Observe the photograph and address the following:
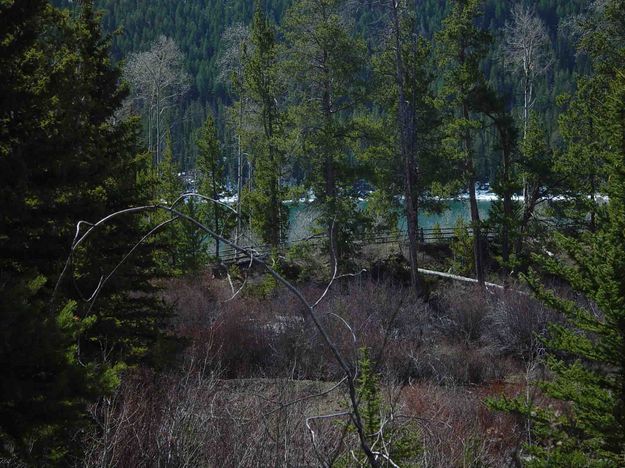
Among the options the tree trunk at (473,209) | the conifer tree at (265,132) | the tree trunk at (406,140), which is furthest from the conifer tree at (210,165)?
the tree trunk at (406,140)

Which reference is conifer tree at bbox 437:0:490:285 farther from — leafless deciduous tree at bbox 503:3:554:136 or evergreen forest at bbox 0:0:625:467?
leafless deciduous tree at bbox 503:3:554:136

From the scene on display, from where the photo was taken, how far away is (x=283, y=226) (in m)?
30.5

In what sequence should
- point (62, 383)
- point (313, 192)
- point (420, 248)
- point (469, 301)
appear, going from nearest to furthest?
point (62, 383)
point (469, 301)
point (313, 192)
point (420, 248)

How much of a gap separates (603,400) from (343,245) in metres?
18.8

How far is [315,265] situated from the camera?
25.0 m

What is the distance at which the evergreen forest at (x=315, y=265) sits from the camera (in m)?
4.16

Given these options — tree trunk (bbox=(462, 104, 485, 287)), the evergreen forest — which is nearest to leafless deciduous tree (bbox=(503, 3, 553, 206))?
the evergreen forest

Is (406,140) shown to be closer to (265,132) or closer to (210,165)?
(265,132)

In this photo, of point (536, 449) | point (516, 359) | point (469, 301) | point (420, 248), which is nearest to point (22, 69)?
point (536, 449)

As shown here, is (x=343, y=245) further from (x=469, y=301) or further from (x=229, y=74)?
(x=229, y=74)

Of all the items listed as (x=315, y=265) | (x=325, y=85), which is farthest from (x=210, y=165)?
(x=325, y=85)

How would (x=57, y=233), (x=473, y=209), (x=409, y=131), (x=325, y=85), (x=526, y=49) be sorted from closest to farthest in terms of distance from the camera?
1. (x=57, y=233)
2. (x=409, y=131)
3. (x=325, y=85)
4. (x=473, y=209)
5. (x=526, y=49)

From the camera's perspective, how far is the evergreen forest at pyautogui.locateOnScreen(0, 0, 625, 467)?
13.6ft

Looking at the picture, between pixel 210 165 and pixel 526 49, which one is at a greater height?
pixel 526 49
